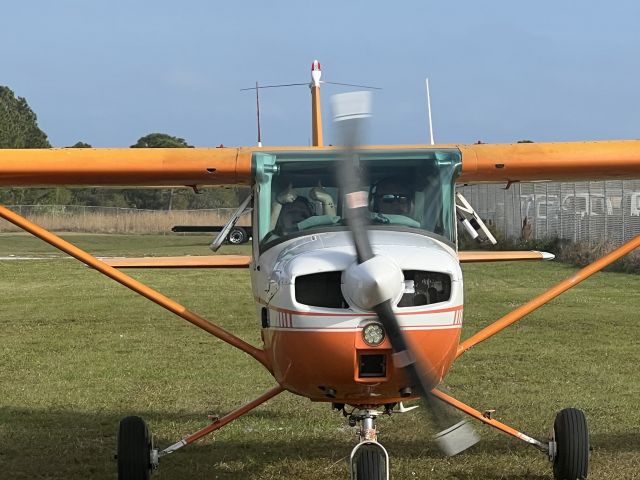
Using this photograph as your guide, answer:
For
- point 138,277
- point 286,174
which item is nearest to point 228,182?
point 286,174

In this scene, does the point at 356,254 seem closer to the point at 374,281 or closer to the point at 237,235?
the point at 374,281

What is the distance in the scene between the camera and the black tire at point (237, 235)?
619 centimetres

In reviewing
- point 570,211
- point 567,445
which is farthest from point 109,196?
point 567,445

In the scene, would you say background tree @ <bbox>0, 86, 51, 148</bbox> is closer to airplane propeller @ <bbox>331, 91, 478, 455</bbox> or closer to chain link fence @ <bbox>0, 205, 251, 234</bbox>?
chain link fence @ <bbox>0, 205, 251, 234</bbox>

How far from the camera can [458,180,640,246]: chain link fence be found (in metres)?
24.6

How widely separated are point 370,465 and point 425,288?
89 centimetres

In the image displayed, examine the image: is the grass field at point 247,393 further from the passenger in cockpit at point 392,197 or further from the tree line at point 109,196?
the tree line at point 109,196

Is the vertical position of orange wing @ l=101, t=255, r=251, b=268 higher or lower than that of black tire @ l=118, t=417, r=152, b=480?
higher

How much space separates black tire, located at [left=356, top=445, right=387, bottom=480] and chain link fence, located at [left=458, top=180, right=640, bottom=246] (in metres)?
17.8

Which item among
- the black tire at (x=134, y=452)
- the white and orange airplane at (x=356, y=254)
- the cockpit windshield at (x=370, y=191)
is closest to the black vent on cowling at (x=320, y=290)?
the white and orange airplane at (x=356, y=254)

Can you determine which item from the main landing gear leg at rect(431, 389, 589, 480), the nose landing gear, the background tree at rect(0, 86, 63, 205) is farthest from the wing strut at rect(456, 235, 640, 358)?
the background tree at rect(0, 86, 63, 205)

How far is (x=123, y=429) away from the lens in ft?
19.2

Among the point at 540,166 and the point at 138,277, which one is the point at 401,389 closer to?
the point at 540,166

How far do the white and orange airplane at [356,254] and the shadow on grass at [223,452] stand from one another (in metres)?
Answer: 0.56
